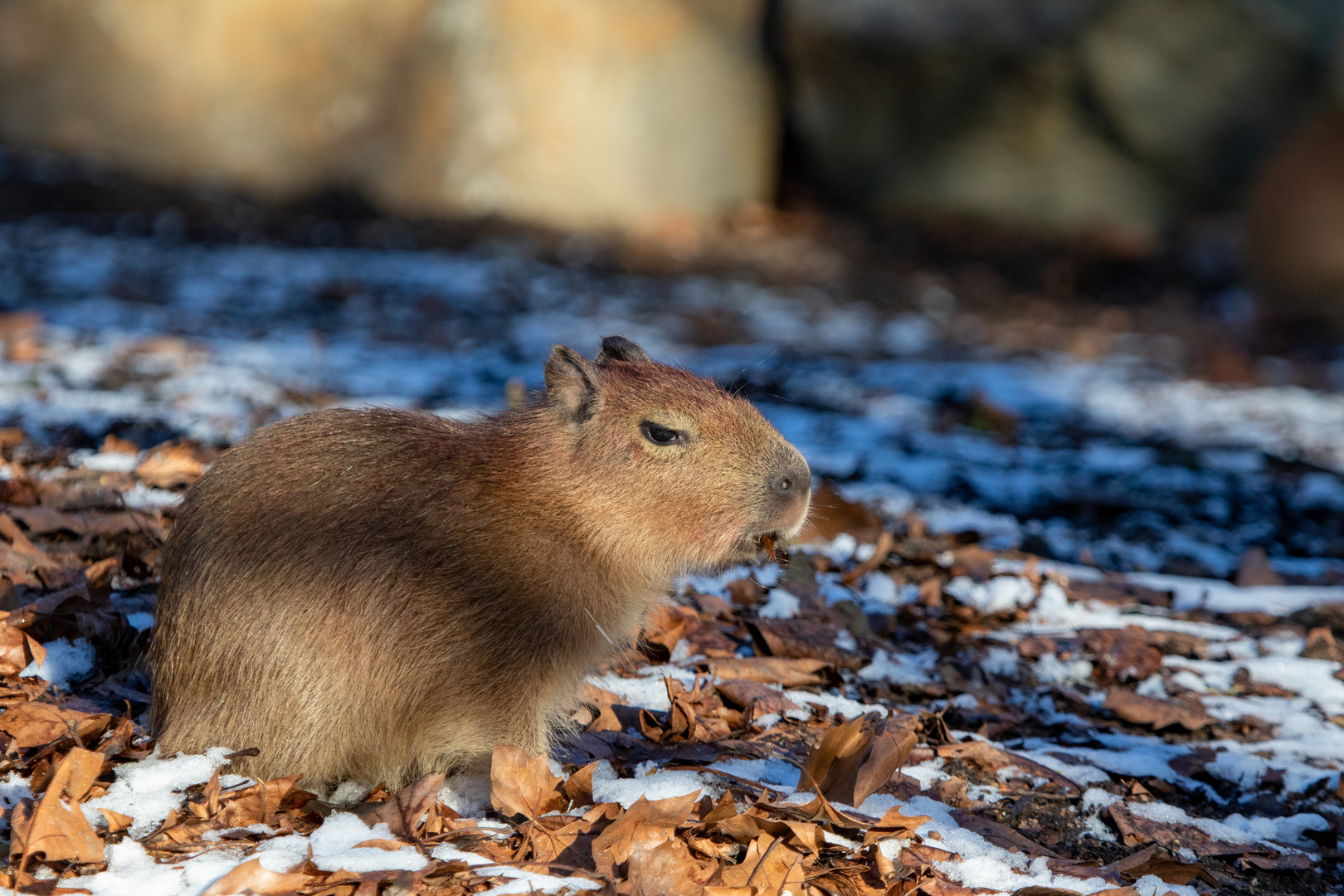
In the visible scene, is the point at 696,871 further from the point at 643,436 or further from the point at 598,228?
the point at 598,228

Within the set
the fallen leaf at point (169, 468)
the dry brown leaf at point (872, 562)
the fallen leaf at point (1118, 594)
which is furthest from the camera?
the fallen leaf at point (1118, 594)

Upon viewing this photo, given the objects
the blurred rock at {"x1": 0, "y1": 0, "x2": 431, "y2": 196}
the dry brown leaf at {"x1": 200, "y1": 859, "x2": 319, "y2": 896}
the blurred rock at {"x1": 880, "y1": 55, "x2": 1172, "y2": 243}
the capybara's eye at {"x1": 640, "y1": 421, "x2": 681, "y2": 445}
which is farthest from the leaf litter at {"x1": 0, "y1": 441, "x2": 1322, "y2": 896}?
the blurred rock at {"x1": 880, "y1": 55, "x2": 1172, "y2": 243}

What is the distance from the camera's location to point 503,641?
2.49 metres

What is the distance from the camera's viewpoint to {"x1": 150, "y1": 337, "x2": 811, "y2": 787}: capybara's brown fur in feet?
7.99

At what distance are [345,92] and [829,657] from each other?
8.88m

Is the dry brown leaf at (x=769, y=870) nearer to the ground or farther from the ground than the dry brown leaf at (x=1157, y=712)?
nearer to the ground

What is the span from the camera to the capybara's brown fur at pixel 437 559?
7.99 feet

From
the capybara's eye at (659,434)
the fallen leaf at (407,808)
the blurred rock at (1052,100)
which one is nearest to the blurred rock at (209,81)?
the blurred rock at (1052,100)

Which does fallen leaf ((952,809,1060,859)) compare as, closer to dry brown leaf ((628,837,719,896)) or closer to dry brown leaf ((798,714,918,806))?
dry brown leaf ((798,714,918,806))

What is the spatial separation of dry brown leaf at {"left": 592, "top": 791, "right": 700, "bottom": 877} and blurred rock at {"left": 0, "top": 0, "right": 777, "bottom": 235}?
8.96 meters

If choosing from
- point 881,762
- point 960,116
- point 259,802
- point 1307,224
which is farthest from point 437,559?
point 960,116

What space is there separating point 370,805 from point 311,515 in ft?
2.04

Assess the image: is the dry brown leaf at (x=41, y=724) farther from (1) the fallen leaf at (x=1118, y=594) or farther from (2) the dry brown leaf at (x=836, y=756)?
(1) the fallen leaf at (x=1118, y=594)

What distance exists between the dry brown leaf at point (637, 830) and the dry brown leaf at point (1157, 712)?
1662 mm
